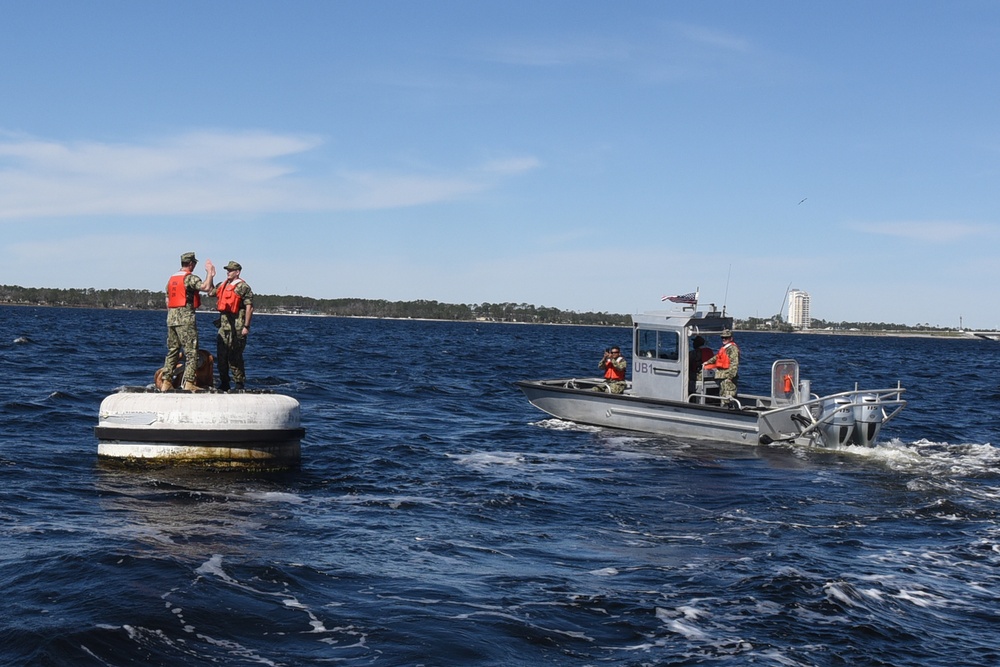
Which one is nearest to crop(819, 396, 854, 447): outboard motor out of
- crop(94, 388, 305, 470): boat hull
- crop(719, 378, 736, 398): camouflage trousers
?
crop(719, 378, 736, 398): camouflage trousers

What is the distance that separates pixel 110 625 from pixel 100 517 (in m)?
4.04

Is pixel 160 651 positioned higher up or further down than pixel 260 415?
further down

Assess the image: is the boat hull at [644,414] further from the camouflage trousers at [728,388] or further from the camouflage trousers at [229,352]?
the camouflage trousers at [229,352]

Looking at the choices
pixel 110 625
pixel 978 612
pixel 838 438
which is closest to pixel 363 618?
pixel 110 625

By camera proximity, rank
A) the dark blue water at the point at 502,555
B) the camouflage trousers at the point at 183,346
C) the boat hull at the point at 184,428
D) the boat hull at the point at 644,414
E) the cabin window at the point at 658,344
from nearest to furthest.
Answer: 1. the dark blue water at the point at 502,555
2. the boat hull at the point at 184,428
3. the camouflage trousers at the point at 183,346
4. the boat hull at the point at 644,414
5. the cabin window at the point at 658,344

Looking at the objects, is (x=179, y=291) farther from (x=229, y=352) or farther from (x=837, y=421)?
(x=837, y=421)

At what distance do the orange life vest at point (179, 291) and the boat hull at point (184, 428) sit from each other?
4.45 feet

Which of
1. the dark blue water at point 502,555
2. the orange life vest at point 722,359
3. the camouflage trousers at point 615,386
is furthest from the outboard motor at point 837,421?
the camouflage trousers at point 615,386

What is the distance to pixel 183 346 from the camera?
50.1 ft

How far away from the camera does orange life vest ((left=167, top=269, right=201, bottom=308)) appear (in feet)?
48.0

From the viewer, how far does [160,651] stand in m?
7.65

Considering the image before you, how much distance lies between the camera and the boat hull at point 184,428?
47.6ft

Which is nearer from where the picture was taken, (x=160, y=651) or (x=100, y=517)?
(x=160, y=651)

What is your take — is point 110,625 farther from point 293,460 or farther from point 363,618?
point 293,460
